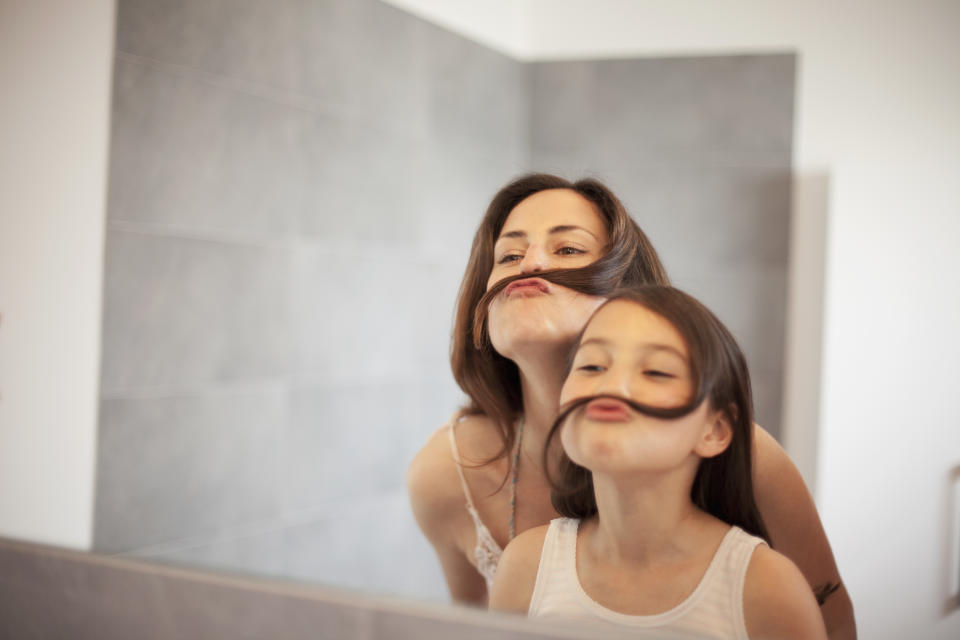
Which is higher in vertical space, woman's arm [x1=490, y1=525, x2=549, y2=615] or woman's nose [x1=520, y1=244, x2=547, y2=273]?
woman's nose [x1=520, y1=244, x2=547, y2=273]

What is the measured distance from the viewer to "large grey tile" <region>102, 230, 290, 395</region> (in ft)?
2.37

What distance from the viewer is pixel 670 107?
809mm

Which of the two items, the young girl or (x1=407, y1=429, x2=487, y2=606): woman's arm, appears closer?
the young girl

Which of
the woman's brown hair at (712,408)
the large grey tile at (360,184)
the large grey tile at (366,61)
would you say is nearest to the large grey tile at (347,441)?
the large grey tile at (360,184)

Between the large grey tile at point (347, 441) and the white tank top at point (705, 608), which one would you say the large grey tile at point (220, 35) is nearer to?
the large grey tile at point (347, 441)

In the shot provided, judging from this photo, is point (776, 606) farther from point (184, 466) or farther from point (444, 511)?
point (184, 466)

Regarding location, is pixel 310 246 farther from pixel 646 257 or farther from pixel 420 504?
pixel 646 257

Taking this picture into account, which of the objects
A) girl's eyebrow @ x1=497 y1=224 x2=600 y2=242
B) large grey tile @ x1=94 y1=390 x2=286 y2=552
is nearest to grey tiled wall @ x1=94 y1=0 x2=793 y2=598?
large grey tile @ x1=94 y1=390 x2=286 y2=552

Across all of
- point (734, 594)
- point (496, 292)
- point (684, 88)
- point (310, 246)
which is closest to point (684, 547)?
point (734, 594)

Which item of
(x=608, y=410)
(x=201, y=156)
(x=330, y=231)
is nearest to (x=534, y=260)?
(x=608, y=410)

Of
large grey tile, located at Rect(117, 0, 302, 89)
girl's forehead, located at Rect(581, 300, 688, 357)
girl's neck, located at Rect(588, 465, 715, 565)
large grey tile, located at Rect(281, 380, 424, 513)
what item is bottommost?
large grey tile, located at Rect(281, 380, 424, 513)

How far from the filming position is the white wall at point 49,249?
1.51 feet

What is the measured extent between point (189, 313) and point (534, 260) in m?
0.61

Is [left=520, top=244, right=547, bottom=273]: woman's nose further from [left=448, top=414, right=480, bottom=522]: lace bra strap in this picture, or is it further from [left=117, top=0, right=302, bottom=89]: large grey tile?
[left=117, top=0, right=302, bottom=89]: large grey tile
